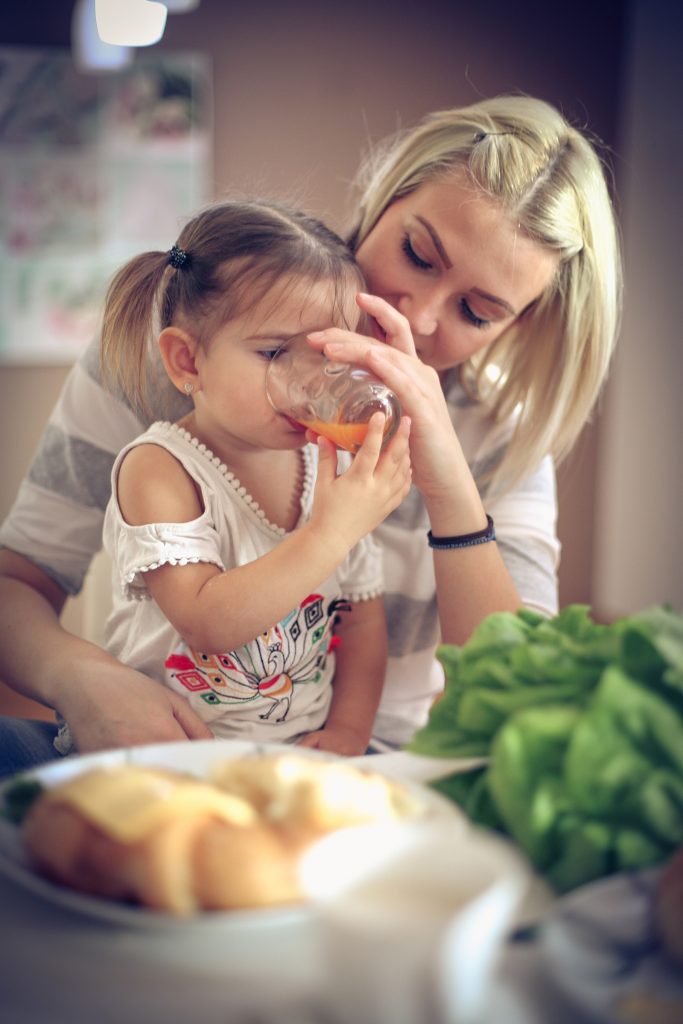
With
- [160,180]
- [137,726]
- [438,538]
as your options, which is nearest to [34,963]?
[137,726]

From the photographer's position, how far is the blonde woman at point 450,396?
1074 millimetres

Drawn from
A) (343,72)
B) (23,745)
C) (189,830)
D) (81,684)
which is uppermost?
(343,72)

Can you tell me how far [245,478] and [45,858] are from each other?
0.73 meters

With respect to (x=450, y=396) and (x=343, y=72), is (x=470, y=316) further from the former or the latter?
(x=343, y=72)

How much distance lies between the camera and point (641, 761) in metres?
0.53

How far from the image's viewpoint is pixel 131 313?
1174mm

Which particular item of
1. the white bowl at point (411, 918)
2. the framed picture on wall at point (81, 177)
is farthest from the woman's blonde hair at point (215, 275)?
the framed picture on wall at point (81, 177)

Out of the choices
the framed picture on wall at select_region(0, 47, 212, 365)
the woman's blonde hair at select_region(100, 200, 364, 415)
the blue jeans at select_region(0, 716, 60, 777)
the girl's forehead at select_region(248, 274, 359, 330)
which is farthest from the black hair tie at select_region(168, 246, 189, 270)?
the framed picture on wall at select_region(0, 47, 212, 365)

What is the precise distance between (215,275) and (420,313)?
0.26m

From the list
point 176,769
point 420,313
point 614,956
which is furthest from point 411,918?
point 420,313

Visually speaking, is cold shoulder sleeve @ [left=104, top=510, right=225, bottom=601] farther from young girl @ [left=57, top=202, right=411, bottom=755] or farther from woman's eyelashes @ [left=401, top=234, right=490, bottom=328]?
woman's eyelashes @ [left=401, top=234, right=490, bottom=328]

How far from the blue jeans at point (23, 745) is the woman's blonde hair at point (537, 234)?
69cm

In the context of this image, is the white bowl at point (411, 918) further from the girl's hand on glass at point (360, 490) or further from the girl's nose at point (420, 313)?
the girl's nose at point (420, 313)

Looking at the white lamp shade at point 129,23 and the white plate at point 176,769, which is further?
the white lamp shade at point 129,23
